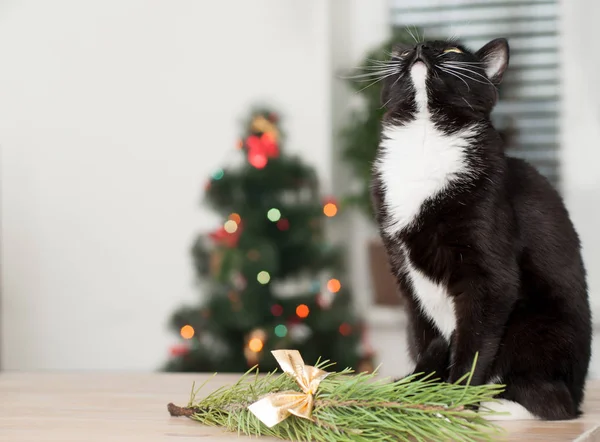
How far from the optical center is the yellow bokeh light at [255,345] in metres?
2.43

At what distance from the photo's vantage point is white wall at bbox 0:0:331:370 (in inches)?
117

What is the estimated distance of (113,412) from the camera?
0.74m

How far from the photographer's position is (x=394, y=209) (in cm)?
84

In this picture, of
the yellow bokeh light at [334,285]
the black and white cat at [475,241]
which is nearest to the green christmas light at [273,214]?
the yellow bokeh light at [334,285]

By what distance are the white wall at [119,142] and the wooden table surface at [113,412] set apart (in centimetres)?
202

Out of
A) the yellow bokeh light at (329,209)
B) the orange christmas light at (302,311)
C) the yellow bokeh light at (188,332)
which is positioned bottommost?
the yellow bokeh light at (188,332)

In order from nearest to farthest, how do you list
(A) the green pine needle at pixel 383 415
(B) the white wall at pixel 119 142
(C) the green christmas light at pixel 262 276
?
(A) the green pine needle at pixel 383 415 → (C) the green christmas light at pixel 262 276 → (B) the white wall at pixel 119 142

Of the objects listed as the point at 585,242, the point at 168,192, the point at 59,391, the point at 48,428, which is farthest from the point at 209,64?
the point at 48,428

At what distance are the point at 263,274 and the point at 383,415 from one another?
1840 millimetres

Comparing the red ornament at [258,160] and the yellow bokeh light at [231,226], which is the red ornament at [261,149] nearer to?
the red ornament at [258,160]

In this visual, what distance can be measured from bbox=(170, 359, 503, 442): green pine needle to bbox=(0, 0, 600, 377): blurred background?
180 centimetres

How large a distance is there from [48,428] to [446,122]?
51cm

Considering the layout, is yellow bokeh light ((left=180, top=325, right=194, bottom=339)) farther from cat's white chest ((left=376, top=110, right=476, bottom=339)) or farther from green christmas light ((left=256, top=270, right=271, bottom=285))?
cat's white chest ((left=376, top=110, right=476, bottom=339))

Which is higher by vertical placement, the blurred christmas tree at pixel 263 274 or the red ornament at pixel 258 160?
the red ornament at pixel 258 160
